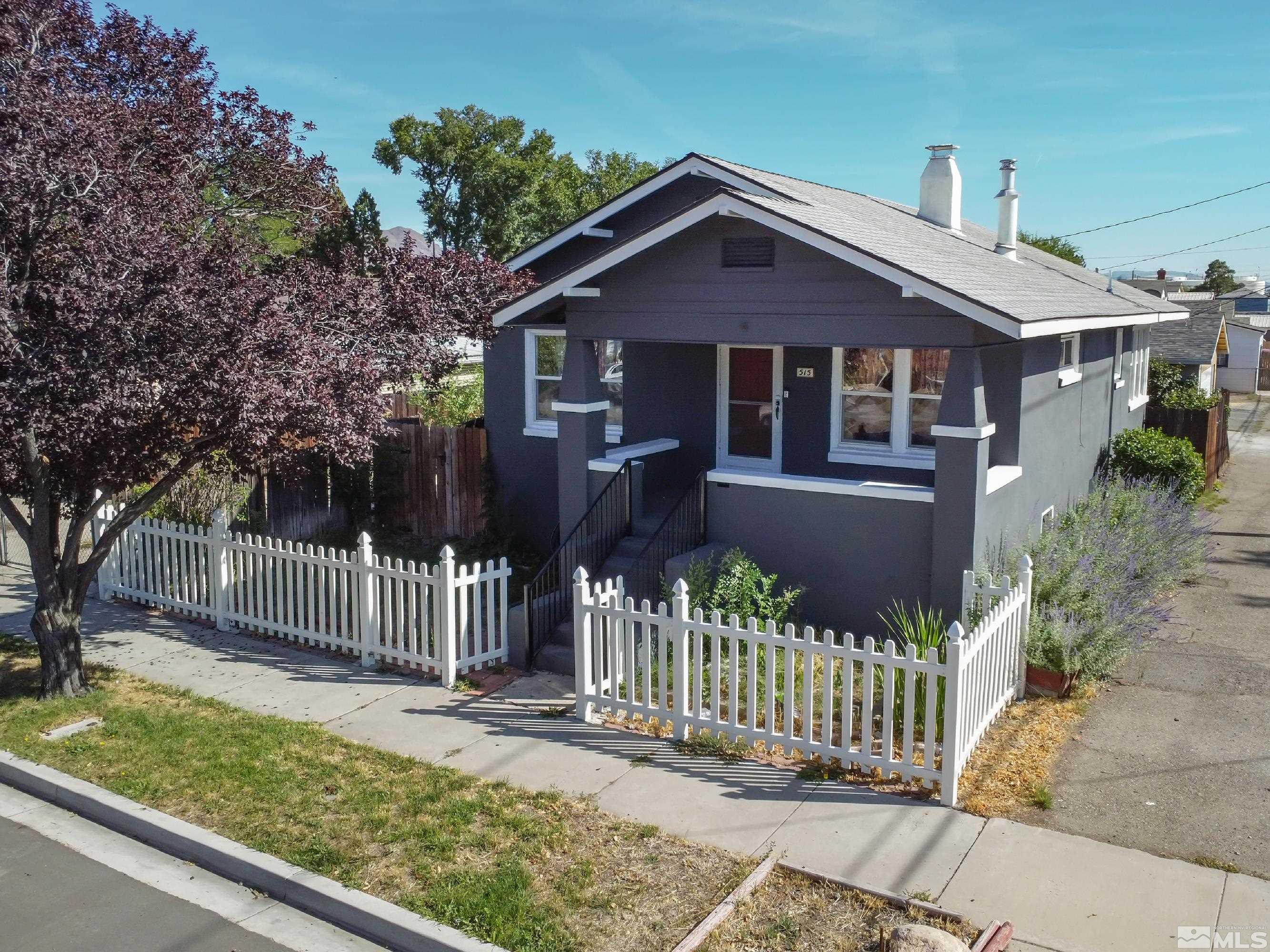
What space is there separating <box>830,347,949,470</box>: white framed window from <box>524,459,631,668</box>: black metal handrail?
2554 millimetres

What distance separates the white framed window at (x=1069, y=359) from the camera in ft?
42.5

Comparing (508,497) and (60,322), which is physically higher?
(60,322)

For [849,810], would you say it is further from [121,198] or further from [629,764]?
[121,198]

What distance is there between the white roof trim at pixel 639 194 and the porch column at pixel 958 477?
11.1ft

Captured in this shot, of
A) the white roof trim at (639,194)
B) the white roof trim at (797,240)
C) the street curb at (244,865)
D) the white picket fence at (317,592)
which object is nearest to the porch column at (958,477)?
the white roof trim at (797,240)

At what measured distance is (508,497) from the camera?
49.3ft

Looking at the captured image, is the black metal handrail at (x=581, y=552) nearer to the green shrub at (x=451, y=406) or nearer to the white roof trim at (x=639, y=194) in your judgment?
the white roof trim at (x=639, y=194)

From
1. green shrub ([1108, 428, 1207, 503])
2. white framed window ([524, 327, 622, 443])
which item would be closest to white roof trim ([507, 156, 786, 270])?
white framed window ([524, 327, 622, 443])

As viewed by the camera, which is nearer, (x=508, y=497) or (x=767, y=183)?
(x=767, y=183)

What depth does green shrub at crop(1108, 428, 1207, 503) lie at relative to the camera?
16.3m

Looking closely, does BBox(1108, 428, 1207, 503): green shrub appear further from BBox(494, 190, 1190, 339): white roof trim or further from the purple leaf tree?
the purple leaf tree

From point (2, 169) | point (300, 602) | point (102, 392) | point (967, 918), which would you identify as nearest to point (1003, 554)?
point (967, 918)

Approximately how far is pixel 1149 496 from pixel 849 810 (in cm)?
827

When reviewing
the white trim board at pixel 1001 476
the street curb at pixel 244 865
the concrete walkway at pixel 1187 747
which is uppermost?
the white trim board at pixel 1001 476
